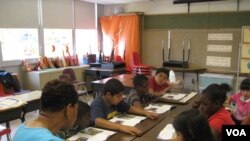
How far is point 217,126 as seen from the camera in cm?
177

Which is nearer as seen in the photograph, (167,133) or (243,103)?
(167,133)

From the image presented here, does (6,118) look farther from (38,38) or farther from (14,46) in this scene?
(38,38)

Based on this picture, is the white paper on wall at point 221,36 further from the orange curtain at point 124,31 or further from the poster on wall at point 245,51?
the orange curtain at point 124,31

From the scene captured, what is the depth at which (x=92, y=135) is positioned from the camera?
1.90 m

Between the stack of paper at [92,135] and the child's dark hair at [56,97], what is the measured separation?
68cm

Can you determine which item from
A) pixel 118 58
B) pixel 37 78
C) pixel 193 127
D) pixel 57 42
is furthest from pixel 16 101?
pixel 118 58

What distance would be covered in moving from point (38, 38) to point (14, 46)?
0.61 m

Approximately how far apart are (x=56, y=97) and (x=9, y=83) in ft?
12.7

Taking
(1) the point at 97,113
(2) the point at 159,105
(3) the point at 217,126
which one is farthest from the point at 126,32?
(3) the point at 217,126

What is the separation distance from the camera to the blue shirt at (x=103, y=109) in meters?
2.24

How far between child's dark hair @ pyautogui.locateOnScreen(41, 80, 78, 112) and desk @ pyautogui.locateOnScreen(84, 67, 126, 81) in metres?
5.01

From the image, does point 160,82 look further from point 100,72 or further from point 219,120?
point 100,72

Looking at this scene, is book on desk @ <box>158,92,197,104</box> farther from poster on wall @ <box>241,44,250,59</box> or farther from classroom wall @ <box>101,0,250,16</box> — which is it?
classroom wall @ <box>101,0,250,16</box>

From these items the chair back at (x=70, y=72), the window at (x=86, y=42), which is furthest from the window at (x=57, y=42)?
the chair back at (x=70, y=72)
